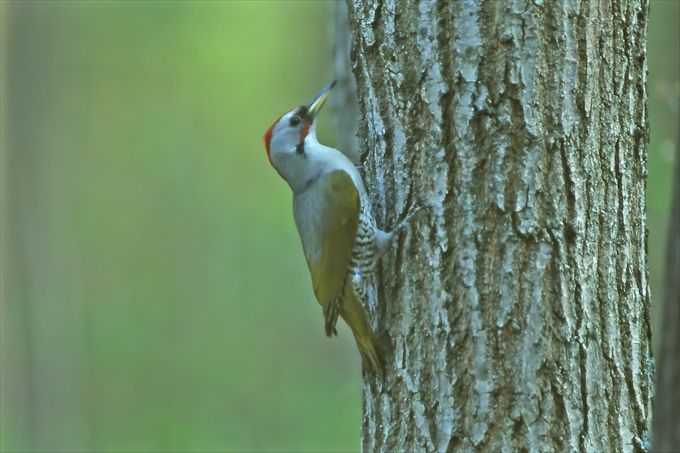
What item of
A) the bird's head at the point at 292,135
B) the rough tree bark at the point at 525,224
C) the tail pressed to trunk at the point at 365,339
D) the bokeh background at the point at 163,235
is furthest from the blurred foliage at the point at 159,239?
the rough tree bark at the point at 525,224

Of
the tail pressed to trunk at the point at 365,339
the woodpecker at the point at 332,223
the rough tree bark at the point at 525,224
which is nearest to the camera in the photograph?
the rough tree bark at the point at 525,224

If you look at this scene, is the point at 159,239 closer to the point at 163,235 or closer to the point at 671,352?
the point at 163,235

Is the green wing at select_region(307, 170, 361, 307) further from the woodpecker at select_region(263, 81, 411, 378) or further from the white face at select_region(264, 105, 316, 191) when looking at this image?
the white face at select_region(264, 105, 316, 191)

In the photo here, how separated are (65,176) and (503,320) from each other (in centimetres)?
860

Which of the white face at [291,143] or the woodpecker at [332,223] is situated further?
the white face at [291,143]

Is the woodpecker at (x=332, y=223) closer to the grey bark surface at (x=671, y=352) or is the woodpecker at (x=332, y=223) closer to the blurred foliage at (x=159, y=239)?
the grey bark surface at (x=671, y=352)

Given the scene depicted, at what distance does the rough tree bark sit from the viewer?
2.16 meters

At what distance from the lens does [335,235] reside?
305 centimetres

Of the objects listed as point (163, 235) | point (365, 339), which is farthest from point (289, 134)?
point (163, 235)

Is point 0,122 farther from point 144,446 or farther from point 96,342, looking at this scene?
point 144,446

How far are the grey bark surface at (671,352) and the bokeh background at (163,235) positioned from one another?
236 inches

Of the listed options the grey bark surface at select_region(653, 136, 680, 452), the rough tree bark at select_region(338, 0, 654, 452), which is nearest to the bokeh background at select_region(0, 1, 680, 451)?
the rough tree bark at select_region(338, 0, 654, 452)

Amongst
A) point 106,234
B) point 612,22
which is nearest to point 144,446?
point 106,234

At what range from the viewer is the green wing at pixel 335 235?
2.92 meters
